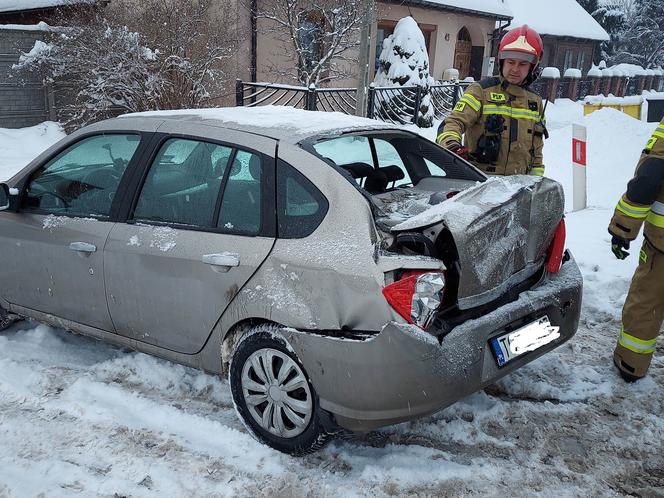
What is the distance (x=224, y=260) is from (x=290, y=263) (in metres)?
0.36

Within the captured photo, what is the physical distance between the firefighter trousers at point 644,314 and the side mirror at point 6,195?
384cm

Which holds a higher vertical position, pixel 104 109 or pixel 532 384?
pixel 104 109

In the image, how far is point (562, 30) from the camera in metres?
28.0

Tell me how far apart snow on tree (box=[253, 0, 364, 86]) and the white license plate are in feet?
38.1

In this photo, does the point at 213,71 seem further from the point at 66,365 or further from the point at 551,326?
the point at 551,326

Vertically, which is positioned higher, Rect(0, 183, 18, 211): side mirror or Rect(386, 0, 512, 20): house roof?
Rect(386, 0, 512, 20): house roof

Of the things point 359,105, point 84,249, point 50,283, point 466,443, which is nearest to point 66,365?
point 50,283

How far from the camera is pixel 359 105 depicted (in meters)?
10.1

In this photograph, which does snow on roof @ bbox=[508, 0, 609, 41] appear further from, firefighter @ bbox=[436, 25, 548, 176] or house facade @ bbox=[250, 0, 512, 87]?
firefighter @ bbox=[436, 25, 548, 176]

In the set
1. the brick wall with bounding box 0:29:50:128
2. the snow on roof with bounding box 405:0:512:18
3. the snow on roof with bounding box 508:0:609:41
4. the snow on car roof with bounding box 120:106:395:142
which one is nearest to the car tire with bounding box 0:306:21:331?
the snow on car roof with bounding box 120:106:395:142

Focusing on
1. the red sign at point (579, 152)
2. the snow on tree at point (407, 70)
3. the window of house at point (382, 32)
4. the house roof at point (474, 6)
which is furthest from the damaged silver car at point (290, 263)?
the house roof at point (474, 6)

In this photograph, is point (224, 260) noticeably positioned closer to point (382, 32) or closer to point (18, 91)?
point (18, 91)

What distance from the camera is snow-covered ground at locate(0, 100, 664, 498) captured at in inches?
110

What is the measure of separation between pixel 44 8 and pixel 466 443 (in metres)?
15.9
